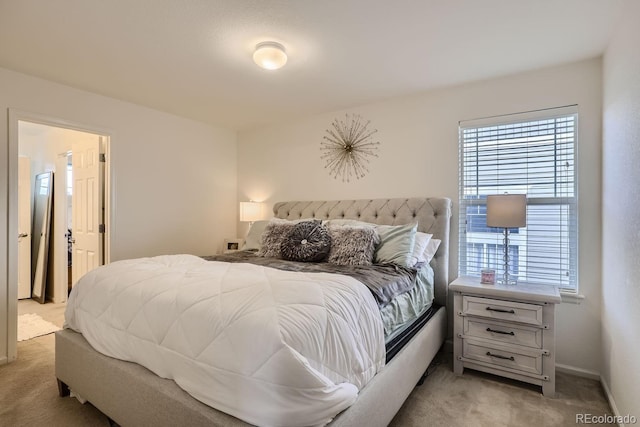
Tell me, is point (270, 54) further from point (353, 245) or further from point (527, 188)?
point (527, 188)

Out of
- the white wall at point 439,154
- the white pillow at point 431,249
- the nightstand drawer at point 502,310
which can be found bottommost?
the nightstand drawer at point 502,310

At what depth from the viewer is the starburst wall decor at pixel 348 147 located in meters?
3.39

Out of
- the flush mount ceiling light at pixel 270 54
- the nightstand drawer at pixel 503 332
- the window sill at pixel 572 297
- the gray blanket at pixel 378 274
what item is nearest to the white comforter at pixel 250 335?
the gray blanket at pixel 378 274

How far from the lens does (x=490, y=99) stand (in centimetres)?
274

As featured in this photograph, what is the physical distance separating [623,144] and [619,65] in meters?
0.49

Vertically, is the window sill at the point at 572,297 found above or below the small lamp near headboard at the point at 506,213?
below

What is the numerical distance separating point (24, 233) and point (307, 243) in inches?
171

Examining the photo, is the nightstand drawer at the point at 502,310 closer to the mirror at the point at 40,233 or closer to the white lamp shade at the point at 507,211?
the white lamp shade at the point at 507,211

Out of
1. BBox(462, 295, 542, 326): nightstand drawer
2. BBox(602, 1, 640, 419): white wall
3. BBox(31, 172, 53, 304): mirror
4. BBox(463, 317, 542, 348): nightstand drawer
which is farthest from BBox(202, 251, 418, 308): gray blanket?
BBox(31, 172, 53, 304): mirror

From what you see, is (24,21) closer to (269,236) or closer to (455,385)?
(269,236)

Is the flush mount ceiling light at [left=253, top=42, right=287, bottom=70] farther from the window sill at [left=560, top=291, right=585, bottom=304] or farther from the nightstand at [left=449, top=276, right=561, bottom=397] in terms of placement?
the window sill at [left=560, top=291, right=585, bottom=304]

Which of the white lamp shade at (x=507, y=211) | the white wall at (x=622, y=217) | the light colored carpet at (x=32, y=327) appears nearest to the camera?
the white wall at (x=622, y=217)

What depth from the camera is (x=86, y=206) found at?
11.8ft

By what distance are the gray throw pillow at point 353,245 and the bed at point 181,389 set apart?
597mm
